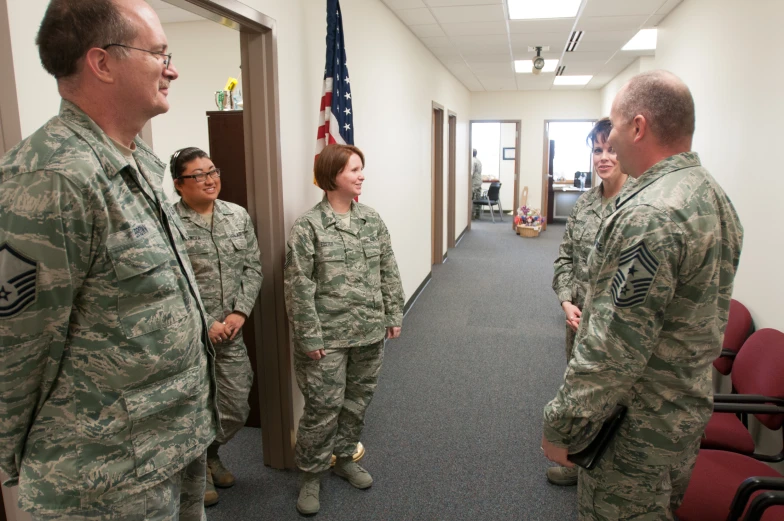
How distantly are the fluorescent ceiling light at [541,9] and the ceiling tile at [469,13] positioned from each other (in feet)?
0.36

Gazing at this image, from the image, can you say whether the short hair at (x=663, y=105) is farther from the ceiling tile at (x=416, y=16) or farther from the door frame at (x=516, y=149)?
the door frame at (x=516, y=149)

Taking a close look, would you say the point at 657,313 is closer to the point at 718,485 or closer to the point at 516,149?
the point at 718,485

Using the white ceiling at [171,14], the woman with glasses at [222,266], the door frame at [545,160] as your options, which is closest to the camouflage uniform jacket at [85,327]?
the woman with glasses at [222,266]

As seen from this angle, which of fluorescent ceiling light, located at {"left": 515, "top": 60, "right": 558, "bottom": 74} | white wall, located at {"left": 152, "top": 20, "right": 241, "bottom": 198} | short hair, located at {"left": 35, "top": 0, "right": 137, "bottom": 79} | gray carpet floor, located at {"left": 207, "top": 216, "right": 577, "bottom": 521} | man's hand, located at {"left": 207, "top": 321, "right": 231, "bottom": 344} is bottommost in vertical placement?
gray carpet floor, located at {"left": 207, "top": 216, "right": 577, "bottom": 521}

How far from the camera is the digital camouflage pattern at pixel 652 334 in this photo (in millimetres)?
1169

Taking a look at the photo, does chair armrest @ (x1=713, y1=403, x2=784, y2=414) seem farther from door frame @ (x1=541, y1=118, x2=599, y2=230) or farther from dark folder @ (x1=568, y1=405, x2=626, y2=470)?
door frame @ (x1=541, y1=118, x2=599, y2=230)

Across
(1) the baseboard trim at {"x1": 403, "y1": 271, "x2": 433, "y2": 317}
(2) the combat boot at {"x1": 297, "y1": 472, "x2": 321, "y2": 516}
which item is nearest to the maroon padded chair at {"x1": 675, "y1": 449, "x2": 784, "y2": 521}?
(2) the combat boot at {"x1": 297, "y1": 472, "x2": 321, "y2": 516}

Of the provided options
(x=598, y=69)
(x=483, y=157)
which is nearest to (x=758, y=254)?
(x=598, y=69)

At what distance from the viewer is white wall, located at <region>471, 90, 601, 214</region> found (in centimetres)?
984

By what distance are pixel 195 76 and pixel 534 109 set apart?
7.06 metres

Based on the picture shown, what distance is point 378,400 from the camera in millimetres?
3248

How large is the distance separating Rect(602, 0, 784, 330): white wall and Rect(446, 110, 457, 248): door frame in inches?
174

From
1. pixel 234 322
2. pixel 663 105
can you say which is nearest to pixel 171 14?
pixel 234 322

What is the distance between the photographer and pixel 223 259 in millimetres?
2188
